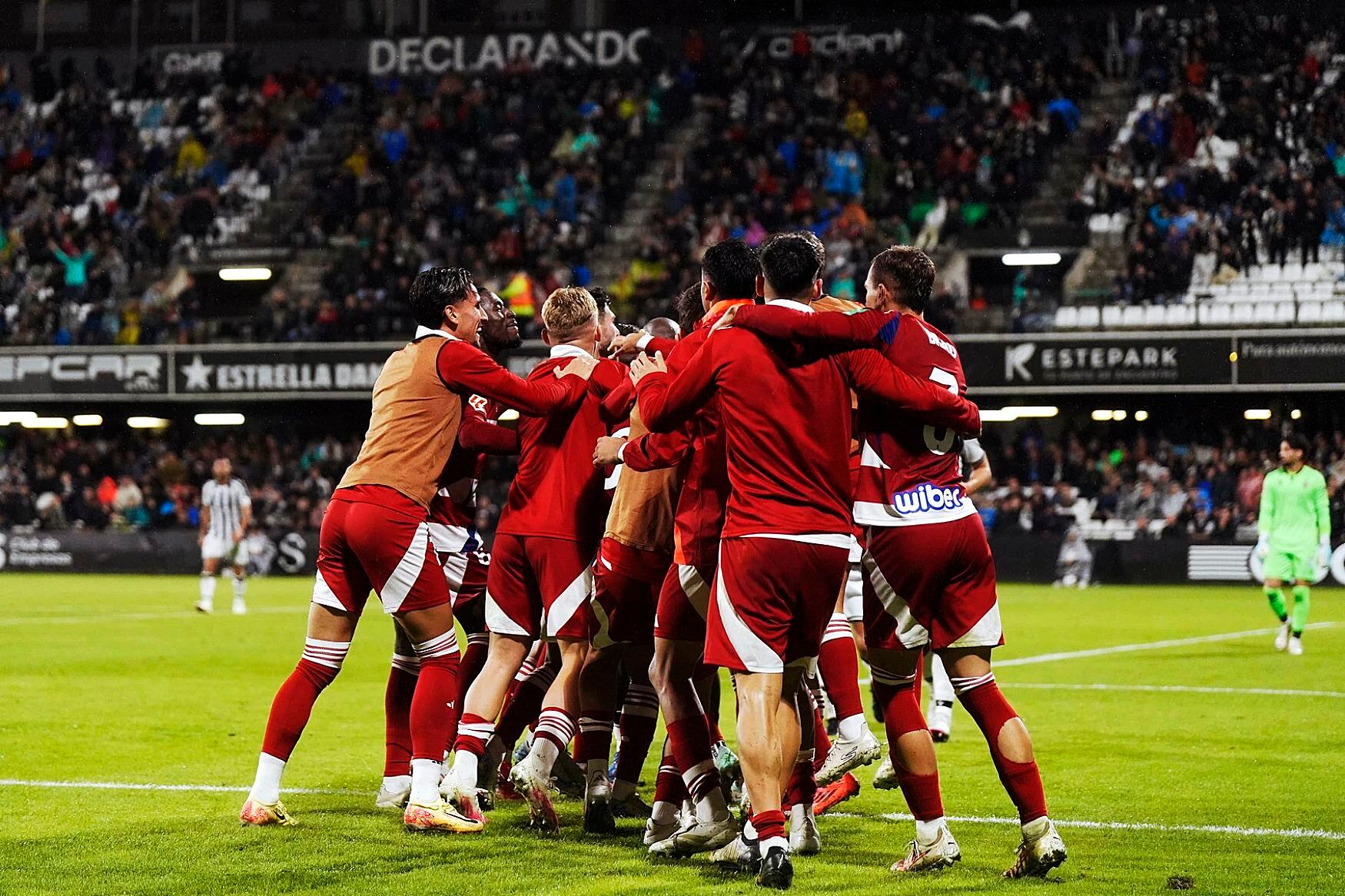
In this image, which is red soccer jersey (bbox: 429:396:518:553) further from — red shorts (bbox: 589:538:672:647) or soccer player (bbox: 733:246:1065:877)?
soccer player (bbox: 733:246:1065:877)

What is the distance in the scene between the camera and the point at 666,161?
117 ft

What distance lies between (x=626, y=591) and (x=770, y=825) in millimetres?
1525

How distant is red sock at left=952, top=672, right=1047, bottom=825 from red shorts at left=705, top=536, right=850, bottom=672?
72 centimetres

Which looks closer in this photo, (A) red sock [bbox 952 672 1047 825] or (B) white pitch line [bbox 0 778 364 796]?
(A) red sock [bbox 952 672 1047 825]

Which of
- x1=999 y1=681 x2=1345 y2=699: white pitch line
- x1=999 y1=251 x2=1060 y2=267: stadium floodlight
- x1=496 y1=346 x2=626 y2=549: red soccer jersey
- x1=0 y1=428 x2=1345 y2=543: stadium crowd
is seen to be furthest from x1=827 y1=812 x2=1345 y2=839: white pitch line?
x1=999 y1=251 x2=1060 y2=267: stadium floodlight

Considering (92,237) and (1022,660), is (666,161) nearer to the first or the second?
(92,237)

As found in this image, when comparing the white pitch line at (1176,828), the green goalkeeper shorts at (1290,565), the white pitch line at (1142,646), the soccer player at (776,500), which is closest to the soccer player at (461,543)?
the soccer player at (776,500)

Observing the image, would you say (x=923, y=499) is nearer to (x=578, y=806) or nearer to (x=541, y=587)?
(x=541, y=587)

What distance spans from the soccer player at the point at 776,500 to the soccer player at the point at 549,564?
1.10 metres

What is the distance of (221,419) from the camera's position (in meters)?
35.2

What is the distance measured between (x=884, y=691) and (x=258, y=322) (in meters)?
28.4

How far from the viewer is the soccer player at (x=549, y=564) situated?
7223 mm

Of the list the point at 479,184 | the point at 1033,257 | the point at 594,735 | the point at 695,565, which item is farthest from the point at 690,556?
the point at 479,184

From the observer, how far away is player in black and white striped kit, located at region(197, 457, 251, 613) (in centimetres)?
2236
